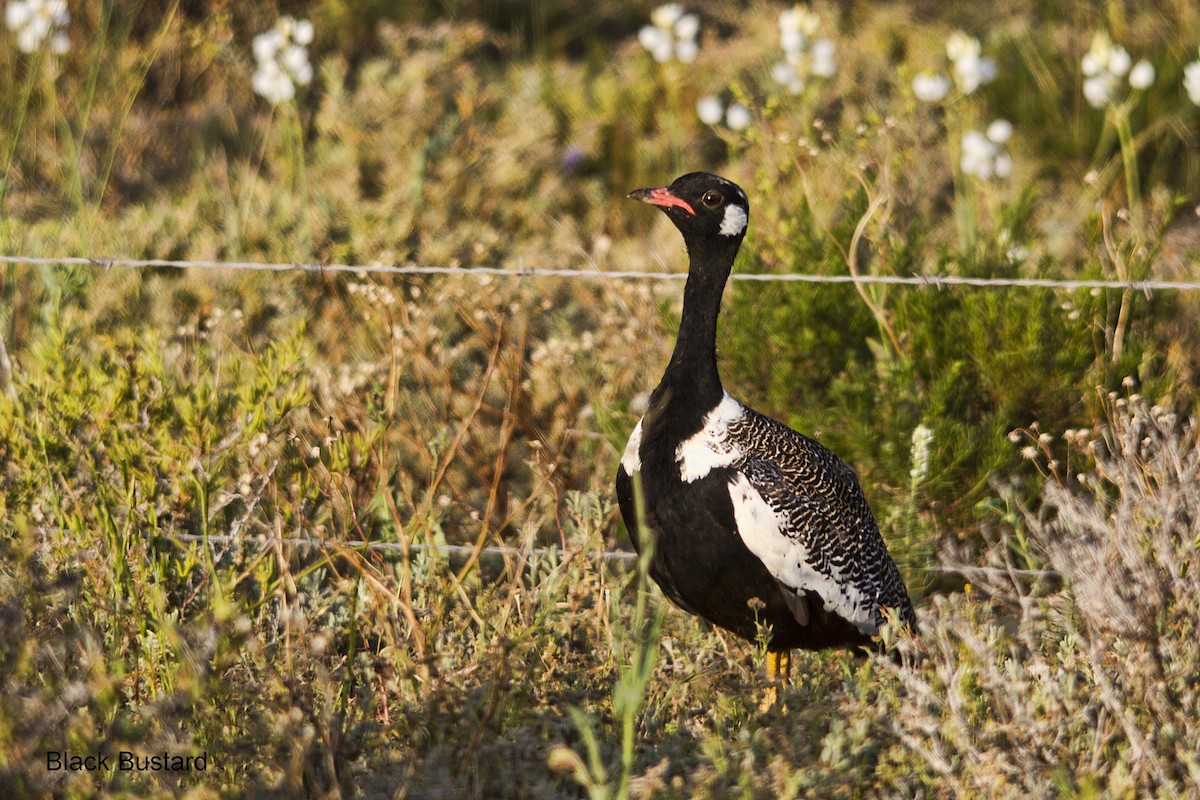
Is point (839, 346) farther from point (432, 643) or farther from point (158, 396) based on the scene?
point (158, 396)

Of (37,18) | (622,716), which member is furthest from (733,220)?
(37,18)

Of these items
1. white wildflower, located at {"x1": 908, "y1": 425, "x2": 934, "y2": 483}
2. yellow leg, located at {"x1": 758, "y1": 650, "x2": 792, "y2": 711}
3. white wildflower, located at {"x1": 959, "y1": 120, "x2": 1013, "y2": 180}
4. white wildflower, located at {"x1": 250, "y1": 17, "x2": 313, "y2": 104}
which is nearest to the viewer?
yellow leg, located at {"x1": 758, "y1": 650, "x2": 792, "y2": 711}

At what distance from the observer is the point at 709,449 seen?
3.37m

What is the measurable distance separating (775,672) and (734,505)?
60cm

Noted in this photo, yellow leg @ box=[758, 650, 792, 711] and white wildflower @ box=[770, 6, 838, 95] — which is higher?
white wildflower @ box=[770, 6, 838, 95]

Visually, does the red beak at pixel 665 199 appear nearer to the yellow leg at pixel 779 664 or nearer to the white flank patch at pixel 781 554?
the white flank patch at pixel 781 554

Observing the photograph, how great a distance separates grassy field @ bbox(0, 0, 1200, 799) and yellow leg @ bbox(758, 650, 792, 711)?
0.06m

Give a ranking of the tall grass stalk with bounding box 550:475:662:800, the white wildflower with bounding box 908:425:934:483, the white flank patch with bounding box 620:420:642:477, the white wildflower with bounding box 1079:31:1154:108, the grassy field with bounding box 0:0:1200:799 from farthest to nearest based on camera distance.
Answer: the white wildflower with bounding box 1079:31:1154:108 < the white wildflower with bounding box 908:425:934:483 < the white flank patch with bounding box 620:420:642:477 < the grassy field with bounding box 0:0:1200:799 < the tall grass stalk with bounding box 550:475:662:800

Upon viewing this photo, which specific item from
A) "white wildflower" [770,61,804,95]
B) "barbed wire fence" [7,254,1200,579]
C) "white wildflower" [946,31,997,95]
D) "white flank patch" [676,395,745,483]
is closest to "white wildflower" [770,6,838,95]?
"white wildflower" [770,61,804,95]

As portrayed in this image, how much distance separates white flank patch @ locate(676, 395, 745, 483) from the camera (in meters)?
3.34

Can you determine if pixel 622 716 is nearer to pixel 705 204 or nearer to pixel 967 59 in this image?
pixel 705 204

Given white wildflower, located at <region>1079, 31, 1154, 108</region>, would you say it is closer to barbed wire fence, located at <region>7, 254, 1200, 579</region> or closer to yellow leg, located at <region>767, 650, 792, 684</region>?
barbed wire fence, located at <region>7, 254, 1200, 579</region>

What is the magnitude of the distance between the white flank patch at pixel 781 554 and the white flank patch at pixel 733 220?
2.15 feet

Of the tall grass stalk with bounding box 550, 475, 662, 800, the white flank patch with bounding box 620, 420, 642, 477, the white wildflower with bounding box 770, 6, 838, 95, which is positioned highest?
the white wildflower with bounding box 770, 6, 838, 95
